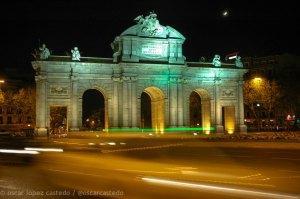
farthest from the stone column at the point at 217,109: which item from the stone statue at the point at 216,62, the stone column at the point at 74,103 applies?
the stone column at the point at 74,103

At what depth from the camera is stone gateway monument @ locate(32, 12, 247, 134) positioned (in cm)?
6244

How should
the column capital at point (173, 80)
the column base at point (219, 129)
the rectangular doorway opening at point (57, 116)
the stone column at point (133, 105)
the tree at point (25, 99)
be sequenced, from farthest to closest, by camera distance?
the rectangular doorway opening at point (57, 116) → the tree at point (25, 99) → the column base at point (219, 129) → the column capital at point (173, 80) → the stone column at point (133, 105)

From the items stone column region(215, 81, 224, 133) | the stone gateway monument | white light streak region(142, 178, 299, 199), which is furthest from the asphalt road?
stone column region(215, 81, 224, 133)

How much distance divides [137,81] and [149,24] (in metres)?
8.05

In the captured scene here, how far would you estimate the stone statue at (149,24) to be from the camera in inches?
2542

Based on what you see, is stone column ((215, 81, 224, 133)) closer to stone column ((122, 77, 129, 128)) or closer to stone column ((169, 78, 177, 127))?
stone column ((169, 78, 177, 127))

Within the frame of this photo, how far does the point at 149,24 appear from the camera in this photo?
64938mm

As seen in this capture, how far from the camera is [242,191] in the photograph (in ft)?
41.9

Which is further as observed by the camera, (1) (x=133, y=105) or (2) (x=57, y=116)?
(2) (x=57, y=116)

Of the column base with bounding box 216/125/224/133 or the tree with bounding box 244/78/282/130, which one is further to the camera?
the tree with bounding box 244/78/282/130

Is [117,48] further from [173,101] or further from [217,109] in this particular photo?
[217,109]

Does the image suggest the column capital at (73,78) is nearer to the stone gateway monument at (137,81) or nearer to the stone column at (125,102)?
the stone gateway monument at (137,81)

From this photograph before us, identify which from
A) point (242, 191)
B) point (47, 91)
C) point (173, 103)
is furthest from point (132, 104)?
point (242, 191)

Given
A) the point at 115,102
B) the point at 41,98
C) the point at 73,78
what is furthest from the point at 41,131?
the point at 115,102
